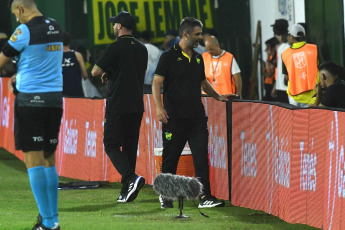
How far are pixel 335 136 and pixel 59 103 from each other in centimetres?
233

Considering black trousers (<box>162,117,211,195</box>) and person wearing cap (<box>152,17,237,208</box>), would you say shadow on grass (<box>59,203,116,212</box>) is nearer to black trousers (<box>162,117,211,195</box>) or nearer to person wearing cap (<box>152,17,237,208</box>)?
person wearing cap (<box>152,17,237,208</box>)

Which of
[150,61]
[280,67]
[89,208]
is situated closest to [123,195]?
[89,208]

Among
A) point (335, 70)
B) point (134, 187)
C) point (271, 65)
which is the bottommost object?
point (134, 187)

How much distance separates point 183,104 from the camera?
1139 centimetres

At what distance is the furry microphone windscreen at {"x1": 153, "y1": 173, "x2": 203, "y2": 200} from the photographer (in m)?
10.2

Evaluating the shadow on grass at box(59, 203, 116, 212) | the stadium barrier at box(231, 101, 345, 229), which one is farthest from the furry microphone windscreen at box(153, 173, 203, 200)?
the shadow on grass at box(59, 203, 116, 212)

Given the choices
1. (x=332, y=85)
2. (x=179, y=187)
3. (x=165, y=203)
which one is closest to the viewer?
(x=179, y=187)

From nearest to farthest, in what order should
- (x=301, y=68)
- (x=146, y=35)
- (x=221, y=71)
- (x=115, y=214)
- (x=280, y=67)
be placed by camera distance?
(x=115, y=214)
(x=301, y=68)
(x=221, y=71)
(x=280, y=67)
(x=146, y=35)

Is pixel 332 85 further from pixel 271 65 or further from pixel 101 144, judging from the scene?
pixel 271 65

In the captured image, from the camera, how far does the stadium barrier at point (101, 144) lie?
40.6 ft

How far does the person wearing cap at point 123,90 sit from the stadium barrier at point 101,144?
0.93 metres

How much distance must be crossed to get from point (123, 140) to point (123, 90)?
0.63 meters

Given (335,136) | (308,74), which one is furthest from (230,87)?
(335,136)

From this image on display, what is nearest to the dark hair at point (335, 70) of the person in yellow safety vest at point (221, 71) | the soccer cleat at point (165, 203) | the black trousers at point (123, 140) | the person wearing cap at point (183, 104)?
the person wearing cap at point (183, 104)
